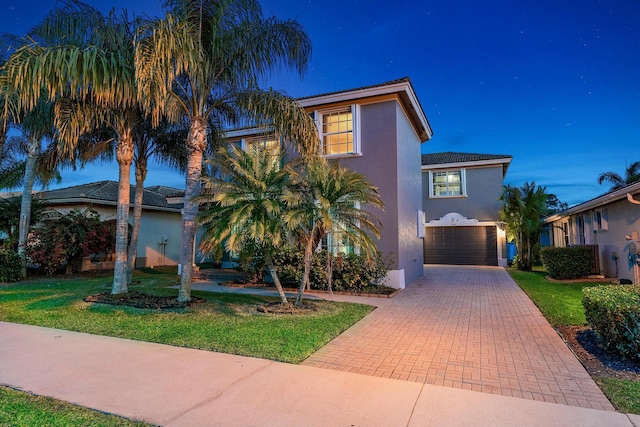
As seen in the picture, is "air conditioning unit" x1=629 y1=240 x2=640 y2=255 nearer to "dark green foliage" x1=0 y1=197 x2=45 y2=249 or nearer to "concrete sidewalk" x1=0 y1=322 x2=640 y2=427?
"concrete sidewalk" x1=0 y1=322 x2=640 y2=427

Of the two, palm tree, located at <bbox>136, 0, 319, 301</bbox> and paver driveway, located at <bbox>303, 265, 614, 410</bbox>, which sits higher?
palm tree, located at <bbox>136, 0, 319, 301</bbox>

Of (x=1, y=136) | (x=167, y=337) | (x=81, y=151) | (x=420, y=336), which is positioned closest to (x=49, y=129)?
(x=81, y=151)

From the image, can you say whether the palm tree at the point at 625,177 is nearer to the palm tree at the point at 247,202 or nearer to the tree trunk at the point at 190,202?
the palm tree at the point at 247,202

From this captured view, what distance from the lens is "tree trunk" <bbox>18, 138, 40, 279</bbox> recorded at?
13.1m

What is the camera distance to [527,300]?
938cm

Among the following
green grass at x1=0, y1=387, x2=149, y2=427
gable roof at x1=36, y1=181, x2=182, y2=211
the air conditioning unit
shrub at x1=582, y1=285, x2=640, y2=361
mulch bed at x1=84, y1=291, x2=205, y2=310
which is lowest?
green grass at x1=0, y1=387, x2=149, y2=427

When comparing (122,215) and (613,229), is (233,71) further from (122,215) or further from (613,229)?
(613,229)

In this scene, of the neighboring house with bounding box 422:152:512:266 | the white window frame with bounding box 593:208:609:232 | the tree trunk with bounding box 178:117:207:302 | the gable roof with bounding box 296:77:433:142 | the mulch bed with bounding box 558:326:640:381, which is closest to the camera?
the mulch bed with bounding box 558:326:640:381

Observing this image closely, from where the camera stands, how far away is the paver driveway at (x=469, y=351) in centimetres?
403

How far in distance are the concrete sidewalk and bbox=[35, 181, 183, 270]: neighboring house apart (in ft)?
41.5

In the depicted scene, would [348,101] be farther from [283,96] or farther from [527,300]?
[527,300]

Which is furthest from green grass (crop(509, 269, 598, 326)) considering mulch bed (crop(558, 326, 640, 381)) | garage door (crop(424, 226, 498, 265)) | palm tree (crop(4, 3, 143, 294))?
palm tree (crop(4, 3, 143, 294))

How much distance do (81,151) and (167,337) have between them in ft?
27.1

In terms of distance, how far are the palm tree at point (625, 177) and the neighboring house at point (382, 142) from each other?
73.3ft
